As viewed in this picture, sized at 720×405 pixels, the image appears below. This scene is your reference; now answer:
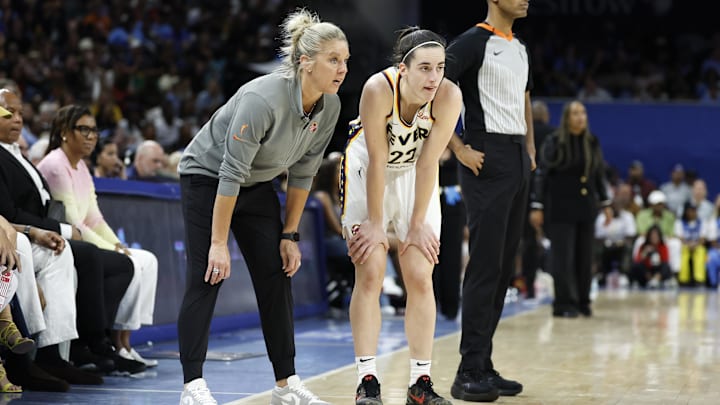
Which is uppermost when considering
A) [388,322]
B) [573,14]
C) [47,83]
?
[573,14]

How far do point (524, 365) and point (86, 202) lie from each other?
2755 millimetres

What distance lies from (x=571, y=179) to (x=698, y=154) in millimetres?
10055

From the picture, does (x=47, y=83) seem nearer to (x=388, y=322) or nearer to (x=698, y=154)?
(x=388, y=322)

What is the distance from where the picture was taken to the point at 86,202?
640 cm

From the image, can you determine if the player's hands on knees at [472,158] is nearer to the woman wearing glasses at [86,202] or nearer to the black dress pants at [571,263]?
the woman wearing glasses at [86,202]

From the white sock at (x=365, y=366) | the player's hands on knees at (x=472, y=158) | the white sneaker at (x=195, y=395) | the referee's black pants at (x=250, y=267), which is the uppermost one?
the player's hands on knees at (x=472, y=158)

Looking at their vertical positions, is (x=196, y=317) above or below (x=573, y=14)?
below

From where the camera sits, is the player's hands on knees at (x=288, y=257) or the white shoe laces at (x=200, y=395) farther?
the player's hands on knees at (x=288, y=257)

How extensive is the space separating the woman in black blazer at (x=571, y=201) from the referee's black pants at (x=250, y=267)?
5.95 meters

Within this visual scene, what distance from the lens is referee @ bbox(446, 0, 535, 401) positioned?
208 inches

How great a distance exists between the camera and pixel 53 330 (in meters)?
5.41

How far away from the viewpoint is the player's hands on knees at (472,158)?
5.30 meters

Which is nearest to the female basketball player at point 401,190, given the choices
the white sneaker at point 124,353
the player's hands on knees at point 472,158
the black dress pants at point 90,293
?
the player's hands on knees at point 472,158

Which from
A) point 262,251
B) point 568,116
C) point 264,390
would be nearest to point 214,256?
point 262,251
